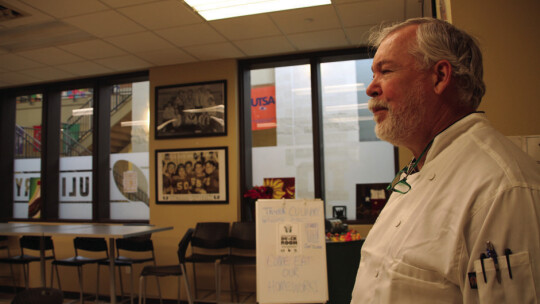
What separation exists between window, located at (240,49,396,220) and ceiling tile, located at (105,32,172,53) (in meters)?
1.22

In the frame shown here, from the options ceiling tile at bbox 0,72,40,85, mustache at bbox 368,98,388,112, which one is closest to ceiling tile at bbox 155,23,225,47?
ceiling tile at bbox 0,72,40,85

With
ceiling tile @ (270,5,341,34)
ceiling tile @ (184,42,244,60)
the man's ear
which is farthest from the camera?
ceiling tile @ (184,42,244,60)

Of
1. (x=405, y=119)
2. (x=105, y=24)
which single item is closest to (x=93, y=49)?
(x=105, y=24)

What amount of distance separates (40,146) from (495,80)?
6.72 m

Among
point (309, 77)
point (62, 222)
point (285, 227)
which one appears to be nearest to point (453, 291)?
point (285, 227)

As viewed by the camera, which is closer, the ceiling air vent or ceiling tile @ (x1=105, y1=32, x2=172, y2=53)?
the ceiling air vent

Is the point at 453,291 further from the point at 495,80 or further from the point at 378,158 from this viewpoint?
the point at 378,158

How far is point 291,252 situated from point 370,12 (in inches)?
97.2

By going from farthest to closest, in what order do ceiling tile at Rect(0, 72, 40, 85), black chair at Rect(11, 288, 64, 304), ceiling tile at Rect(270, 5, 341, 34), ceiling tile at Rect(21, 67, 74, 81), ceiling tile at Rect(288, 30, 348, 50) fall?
ceiling tile at Rect(0, 72, 40, 85) → ceiling tile at Rect(21, 67, 74, 81) → ceiling tile at Rect(288, 30, 348, 50) → ceiling tile at Rect(270, 5, 341, 34) → black chair at Rect(11, 288, 64, 304)

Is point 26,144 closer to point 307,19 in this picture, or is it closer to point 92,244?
point 92,244

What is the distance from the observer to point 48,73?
18.3ft

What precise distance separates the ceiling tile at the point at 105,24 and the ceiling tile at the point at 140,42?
0.12 meters

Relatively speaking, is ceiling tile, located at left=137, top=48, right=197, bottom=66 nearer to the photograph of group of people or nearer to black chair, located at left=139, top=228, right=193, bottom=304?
the photograph of group of people

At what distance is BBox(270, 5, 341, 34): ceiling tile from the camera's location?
371 cm
